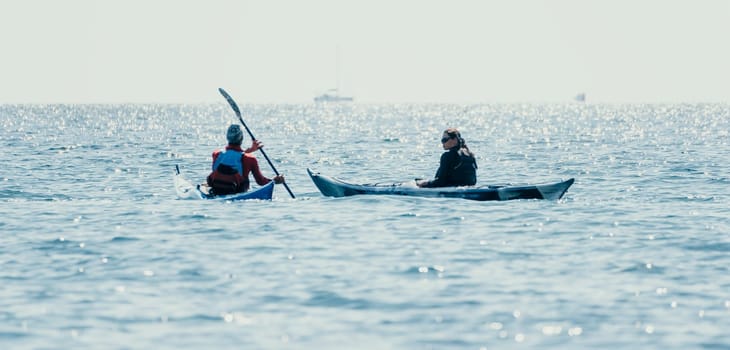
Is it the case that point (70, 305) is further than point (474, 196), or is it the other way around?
point (474, 196)

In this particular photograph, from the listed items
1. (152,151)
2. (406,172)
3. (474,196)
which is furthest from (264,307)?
(152,151)

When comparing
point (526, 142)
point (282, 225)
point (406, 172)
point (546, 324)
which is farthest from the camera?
point (526, 142)

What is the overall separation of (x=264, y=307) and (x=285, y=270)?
Answer: 194 cm

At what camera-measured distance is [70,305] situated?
10.3 meters

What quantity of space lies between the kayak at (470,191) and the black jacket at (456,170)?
141mm

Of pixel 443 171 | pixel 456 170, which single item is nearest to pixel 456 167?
pixel 456 170

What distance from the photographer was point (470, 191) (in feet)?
62.7

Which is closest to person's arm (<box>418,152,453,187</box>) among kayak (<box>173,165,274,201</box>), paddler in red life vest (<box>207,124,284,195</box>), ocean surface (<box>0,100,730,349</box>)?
ocean surface (<box>0,100,730,349</box>)

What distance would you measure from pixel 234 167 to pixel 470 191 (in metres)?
3.97

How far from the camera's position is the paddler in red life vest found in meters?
18.4

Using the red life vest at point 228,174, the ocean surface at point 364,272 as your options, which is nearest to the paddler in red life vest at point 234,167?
the red life vest at point 228,174

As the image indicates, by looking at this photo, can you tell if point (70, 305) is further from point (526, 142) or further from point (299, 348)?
point (526, 142)

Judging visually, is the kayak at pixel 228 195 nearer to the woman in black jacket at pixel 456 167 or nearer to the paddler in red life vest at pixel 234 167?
the paddler in red life vest at pixel 234 167

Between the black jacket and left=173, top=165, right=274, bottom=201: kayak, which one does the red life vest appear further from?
the black jacket
